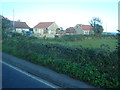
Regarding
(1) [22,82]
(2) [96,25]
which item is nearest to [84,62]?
(1) [22,82]

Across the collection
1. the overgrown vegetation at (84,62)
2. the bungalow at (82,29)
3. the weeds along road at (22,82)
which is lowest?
the weeds along road at (22,82)

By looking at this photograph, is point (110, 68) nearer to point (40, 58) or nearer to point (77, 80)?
point (77, 80)

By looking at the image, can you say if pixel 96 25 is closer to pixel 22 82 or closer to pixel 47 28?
pixel 47 28

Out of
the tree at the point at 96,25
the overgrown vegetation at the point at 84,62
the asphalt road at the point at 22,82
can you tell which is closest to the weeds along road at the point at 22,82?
the asphalt road at the point at 22,82

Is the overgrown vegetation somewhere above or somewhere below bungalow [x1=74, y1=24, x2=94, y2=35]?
below

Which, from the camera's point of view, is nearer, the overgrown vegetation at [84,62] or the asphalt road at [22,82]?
the asphalt road at [22,82]

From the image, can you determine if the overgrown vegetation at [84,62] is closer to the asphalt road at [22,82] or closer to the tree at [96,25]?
A: the asphalt road at [22,82]

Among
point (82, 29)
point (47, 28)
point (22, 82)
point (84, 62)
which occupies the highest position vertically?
point (47, 28)

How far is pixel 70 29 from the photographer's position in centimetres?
7381

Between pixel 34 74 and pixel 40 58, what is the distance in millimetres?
2183

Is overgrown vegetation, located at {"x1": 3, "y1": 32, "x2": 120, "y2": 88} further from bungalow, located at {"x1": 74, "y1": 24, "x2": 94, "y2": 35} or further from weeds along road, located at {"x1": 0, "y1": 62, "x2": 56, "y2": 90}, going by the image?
bungalow, located at {"x1": 74, "y1": 24, "x2": 94, "y2": 35}

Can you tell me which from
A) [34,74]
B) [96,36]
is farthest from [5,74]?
[96,36]

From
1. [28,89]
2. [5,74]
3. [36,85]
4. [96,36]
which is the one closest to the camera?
[28,89]

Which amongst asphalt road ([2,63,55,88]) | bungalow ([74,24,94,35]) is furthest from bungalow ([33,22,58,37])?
asphalt road ([2,63,55,88])
